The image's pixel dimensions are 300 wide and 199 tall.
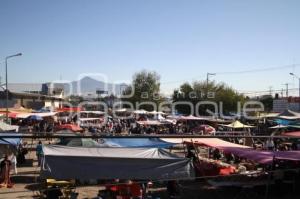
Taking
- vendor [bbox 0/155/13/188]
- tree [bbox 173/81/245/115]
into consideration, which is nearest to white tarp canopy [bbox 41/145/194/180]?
vendor [bbox 0/155/13/188]

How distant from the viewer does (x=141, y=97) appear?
3561 inches

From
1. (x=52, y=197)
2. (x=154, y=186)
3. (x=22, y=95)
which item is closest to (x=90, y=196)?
(x=52, y=197)

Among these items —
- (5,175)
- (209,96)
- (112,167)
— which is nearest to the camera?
(112,167)

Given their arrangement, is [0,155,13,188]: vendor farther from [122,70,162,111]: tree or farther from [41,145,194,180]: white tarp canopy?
[122,70,162,111]: tree

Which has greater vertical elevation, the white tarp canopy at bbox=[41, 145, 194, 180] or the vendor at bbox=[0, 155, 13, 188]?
the white tarp canopy at bbox=[41, 145, 194, 180]

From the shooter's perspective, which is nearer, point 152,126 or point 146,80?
point 152,126

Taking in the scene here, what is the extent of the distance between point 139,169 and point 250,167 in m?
11.7

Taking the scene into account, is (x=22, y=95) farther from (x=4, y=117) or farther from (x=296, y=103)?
(x=296, y=103)

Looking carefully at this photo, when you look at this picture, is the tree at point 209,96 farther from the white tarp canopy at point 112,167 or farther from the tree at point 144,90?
the white tarp canopy at point 112,167

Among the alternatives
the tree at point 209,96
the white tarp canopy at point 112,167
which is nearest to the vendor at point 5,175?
the white tarp canopy at point 112,167

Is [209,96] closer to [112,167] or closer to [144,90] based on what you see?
[144,90]

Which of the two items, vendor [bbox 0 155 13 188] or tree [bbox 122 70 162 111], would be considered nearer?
vendor [bbox 0 155 13 188]

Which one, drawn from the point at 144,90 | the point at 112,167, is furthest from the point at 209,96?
the point at 112,167

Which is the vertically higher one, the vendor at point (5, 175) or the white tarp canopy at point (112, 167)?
the white tarp canopy at point (112, 167)
